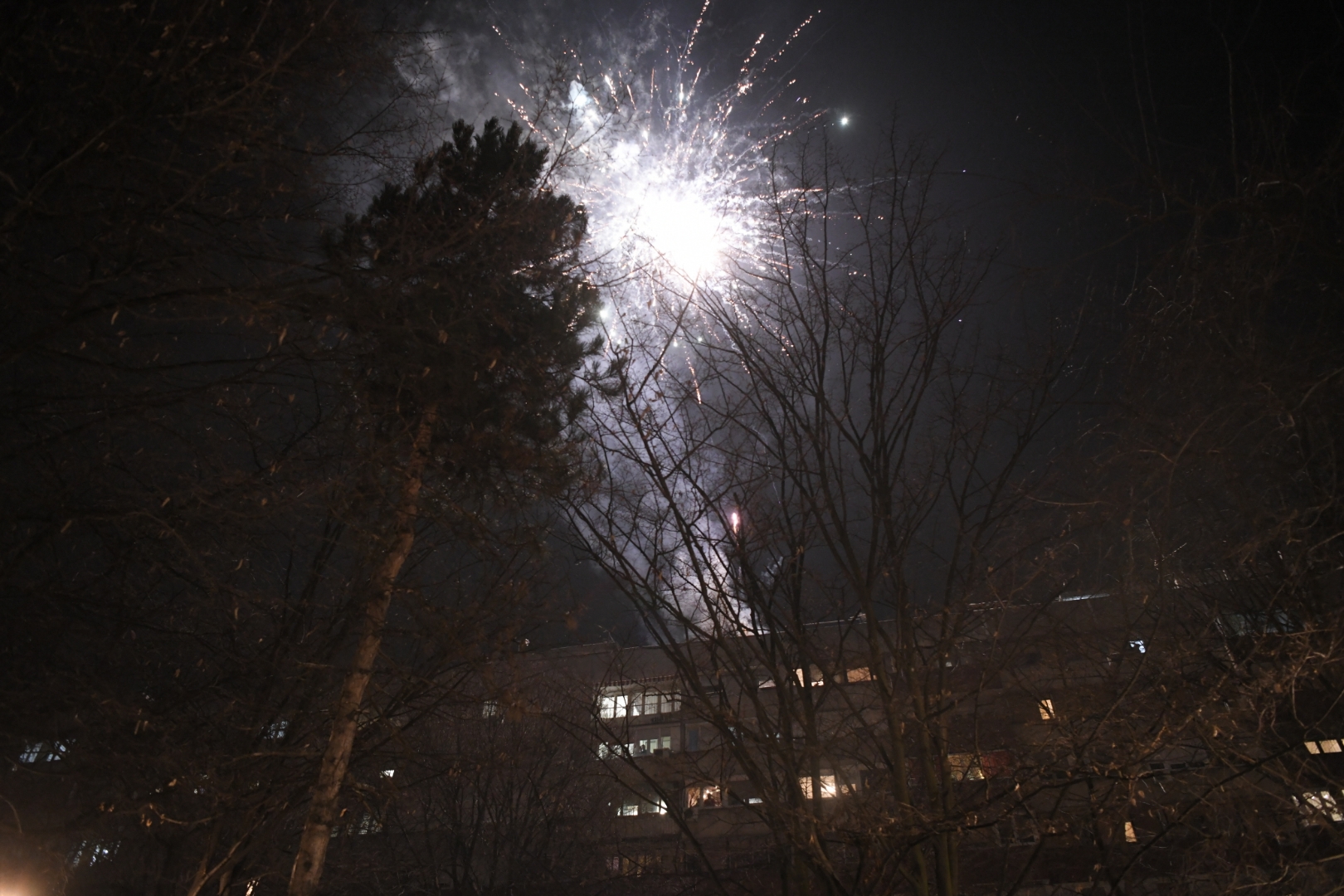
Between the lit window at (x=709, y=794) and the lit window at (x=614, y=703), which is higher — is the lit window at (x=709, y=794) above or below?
below

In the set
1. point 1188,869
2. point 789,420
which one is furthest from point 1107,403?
point 1188,869

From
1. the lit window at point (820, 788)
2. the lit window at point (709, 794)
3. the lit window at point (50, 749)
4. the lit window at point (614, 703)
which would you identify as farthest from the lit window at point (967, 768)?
the lit window at point (50, 749)

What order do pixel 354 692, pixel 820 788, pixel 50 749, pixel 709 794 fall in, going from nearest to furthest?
pixel 820 788, pixel 709 794, pixel 50 749, pixel 354 692

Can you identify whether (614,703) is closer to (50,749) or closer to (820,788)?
(820,788)

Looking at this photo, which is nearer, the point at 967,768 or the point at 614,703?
the point at 967,768

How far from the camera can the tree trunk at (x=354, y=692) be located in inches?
249

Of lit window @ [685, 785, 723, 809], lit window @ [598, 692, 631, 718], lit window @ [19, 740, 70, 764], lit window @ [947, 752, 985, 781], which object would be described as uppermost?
lit window @ [598, 692, 631, 718]

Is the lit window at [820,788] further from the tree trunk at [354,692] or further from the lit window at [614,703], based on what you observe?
the tree trunk at [354,692]

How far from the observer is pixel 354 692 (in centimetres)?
717

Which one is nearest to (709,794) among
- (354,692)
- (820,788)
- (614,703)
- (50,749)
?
(820,788)

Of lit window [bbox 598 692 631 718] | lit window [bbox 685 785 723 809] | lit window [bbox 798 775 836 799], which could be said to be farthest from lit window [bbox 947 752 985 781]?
lit window [bbox 598 692 631 718]

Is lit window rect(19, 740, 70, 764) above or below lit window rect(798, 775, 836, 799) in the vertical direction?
above

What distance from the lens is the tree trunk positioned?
6.32 m

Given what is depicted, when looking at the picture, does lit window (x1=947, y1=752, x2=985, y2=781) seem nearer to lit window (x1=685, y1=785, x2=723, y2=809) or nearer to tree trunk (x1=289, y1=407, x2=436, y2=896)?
lit window (x1=685, y1=785, x2=723, y2=809)
